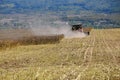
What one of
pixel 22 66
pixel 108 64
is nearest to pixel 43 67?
pixel 22 66

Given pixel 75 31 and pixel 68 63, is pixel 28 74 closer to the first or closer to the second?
pixel 68 63

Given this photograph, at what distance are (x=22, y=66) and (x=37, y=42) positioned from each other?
843 inches

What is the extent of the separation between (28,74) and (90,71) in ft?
9.57

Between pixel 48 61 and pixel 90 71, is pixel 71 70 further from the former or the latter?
pixel 48 61

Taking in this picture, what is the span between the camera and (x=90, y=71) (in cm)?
2066

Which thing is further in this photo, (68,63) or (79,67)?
(68,63)

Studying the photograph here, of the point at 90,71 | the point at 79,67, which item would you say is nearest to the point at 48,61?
the point at 79,67

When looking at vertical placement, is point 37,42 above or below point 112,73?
below

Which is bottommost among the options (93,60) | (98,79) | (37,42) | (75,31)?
(75,31)

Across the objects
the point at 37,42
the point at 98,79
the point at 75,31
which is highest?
the point at 98,79

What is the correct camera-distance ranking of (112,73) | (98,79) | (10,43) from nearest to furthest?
(98,79) → (112,73) → (10,43)

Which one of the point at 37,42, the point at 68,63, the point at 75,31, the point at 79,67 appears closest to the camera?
the point at 79,67

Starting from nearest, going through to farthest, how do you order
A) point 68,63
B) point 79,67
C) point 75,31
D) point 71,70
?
point 71,70, point 79,67, point 68,63, point 75,31

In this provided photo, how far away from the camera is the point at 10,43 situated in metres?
40.7
